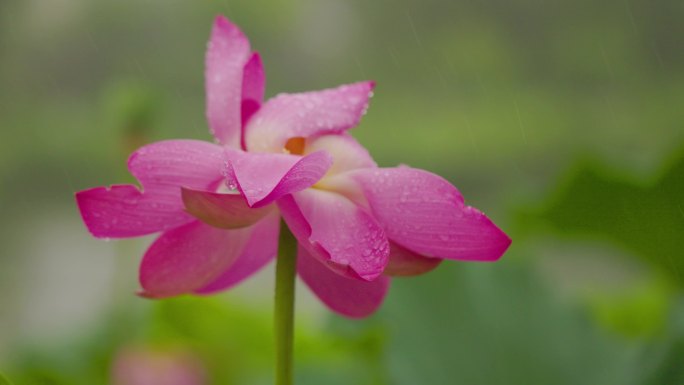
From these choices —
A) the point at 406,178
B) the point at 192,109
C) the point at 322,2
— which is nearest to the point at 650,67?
the point at 322,2

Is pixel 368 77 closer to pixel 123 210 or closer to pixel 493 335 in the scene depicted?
pixel 493 335

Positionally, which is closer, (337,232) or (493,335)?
(337,232)

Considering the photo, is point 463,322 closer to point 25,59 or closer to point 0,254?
point 0,254

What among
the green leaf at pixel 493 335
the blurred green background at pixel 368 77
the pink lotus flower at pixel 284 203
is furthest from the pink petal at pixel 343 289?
the blurred green background at pixel 368 77

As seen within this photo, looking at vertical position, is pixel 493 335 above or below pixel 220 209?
below

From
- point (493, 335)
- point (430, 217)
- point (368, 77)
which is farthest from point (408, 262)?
point (368, 77)

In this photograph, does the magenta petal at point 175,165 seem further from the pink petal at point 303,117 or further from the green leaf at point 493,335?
the green leaf at point 493,335

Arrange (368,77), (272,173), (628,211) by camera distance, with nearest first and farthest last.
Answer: (272,173) → (628,211) → (368,77)
